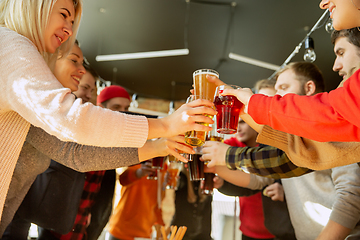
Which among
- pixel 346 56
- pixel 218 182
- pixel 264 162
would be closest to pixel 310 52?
pixel 346 56

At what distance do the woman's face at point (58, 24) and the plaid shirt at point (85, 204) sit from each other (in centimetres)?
109

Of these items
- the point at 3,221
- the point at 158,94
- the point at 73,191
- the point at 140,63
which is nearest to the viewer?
the point at 3,221

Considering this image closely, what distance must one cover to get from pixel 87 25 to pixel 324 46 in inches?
184

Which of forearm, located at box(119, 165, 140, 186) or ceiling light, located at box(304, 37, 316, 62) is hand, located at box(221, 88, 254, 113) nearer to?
forearm, located at box(119, 165, 140, 186)

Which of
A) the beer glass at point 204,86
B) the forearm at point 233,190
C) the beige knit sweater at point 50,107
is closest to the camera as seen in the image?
the beige knit sweater at point 50,107

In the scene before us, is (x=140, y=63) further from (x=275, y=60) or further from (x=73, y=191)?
(x=73, y=191)

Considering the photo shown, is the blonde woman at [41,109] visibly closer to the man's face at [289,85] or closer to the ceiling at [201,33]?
the man's face at [289,85]

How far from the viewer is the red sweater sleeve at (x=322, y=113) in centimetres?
74

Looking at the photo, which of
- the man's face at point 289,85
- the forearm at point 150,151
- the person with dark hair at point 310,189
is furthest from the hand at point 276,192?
the forearm at point 150,151

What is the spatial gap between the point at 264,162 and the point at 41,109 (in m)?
1.06

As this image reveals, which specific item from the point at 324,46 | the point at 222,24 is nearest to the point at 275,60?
the point at 324,46

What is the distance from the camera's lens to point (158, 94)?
28.4 ft

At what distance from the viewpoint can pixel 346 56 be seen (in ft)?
4.13

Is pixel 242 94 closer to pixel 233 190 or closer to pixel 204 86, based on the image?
pixel 204 86
